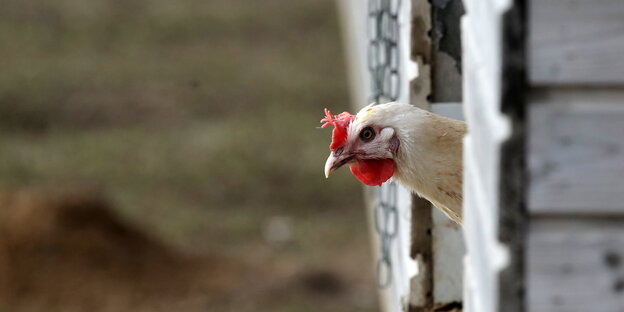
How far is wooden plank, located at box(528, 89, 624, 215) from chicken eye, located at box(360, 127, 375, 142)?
5.21 ft

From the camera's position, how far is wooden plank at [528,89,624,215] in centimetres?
164

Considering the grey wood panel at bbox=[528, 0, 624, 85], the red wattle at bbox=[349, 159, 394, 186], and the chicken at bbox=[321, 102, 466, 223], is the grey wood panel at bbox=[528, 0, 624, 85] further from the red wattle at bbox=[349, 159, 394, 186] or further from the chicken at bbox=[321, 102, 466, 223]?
the red wattle at bbox=[349, 159, 394, 186]

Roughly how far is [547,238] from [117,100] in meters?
11.4

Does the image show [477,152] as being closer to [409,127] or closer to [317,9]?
[409,127]

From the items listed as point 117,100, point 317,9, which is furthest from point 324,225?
point 317,9

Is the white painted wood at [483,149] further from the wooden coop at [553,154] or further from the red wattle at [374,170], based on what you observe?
the red wattle at [374,170]

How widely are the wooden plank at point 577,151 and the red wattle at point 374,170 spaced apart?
1540 mm

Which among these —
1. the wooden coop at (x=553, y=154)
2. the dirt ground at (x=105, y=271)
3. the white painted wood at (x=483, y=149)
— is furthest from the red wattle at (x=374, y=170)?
the dirt ground at (x=105, y=271)

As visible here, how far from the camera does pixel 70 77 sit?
44.2 feet

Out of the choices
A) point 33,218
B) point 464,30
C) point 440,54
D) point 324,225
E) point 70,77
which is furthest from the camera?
point 70,77

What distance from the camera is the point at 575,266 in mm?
1692

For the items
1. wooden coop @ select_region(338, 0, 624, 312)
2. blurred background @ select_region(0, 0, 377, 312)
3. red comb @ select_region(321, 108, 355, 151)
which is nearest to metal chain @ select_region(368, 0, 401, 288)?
red comb @ select_region(321, 108, 355, 151)

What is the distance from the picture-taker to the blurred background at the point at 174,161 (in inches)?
302

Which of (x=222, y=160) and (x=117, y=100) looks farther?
(x=117, y=100)
